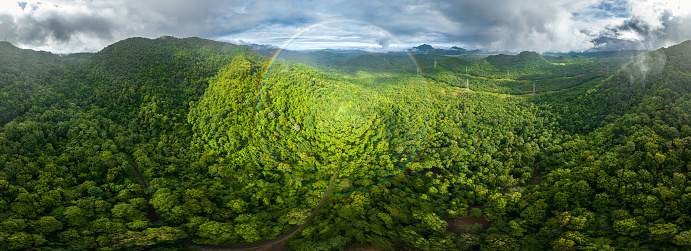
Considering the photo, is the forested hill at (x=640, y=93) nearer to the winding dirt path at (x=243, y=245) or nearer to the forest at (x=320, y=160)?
the forest at (x=320, y=160)

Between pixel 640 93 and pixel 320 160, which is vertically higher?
pixel 640 93

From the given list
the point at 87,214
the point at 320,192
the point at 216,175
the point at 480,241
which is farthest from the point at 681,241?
the point at 87,214

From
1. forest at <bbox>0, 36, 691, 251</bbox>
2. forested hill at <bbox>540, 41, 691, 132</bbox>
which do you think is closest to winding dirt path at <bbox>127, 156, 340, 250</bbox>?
forest at <bbox>0, 36, 691, 251</bbox>

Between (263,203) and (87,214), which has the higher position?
Result: (87,214)

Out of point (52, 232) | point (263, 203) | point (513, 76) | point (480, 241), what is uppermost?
point (513, 76)

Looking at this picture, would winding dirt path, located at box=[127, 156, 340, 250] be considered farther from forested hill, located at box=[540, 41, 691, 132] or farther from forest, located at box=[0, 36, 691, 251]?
forested hill, located at box=[540, 41, 691, 132]

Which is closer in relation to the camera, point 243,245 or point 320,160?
point 243,245

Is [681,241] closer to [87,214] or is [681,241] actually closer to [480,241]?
[480,241]

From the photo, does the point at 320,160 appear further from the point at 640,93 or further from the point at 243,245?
the point at 640,93

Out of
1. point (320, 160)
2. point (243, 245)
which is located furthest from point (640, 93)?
point (243, 245)
